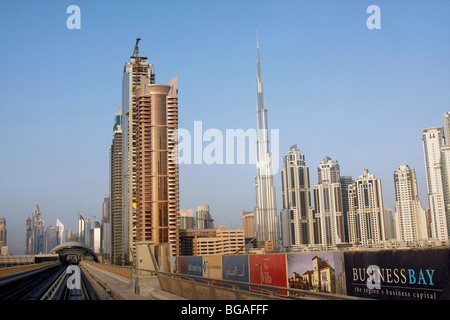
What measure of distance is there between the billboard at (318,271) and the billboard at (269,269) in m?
0.61

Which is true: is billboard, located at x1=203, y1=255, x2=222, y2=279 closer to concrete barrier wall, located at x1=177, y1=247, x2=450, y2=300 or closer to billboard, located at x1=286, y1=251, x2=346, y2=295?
concrete barrier wall, located at x1=177, y1=247, x2=450, y2=300

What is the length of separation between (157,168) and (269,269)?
15815cm

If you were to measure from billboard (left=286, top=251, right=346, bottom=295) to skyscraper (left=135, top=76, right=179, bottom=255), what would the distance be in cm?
15659

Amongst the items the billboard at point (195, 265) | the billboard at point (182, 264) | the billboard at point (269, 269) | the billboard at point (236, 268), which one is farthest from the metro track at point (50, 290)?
the billboard at point (269, 269)

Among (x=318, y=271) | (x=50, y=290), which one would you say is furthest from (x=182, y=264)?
(x=318, y=271)

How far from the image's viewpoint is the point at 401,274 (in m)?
17.7

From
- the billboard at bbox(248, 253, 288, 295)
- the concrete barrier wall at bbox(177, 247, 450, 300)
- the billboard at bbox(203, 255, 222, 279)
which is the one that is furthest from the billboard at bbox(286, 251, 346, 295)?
the billboard at bbox(203, 255, 222, 279)

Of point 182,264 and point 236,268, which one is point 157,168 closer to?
point 182,264

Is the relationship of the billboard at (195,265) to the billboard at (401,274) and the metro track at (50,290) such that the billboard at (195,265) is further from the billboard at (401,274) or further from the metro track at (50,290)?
the billboard at (401,274)

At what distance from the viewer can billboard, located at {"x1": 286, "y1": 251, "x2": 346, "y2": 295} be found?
22.6 metres
